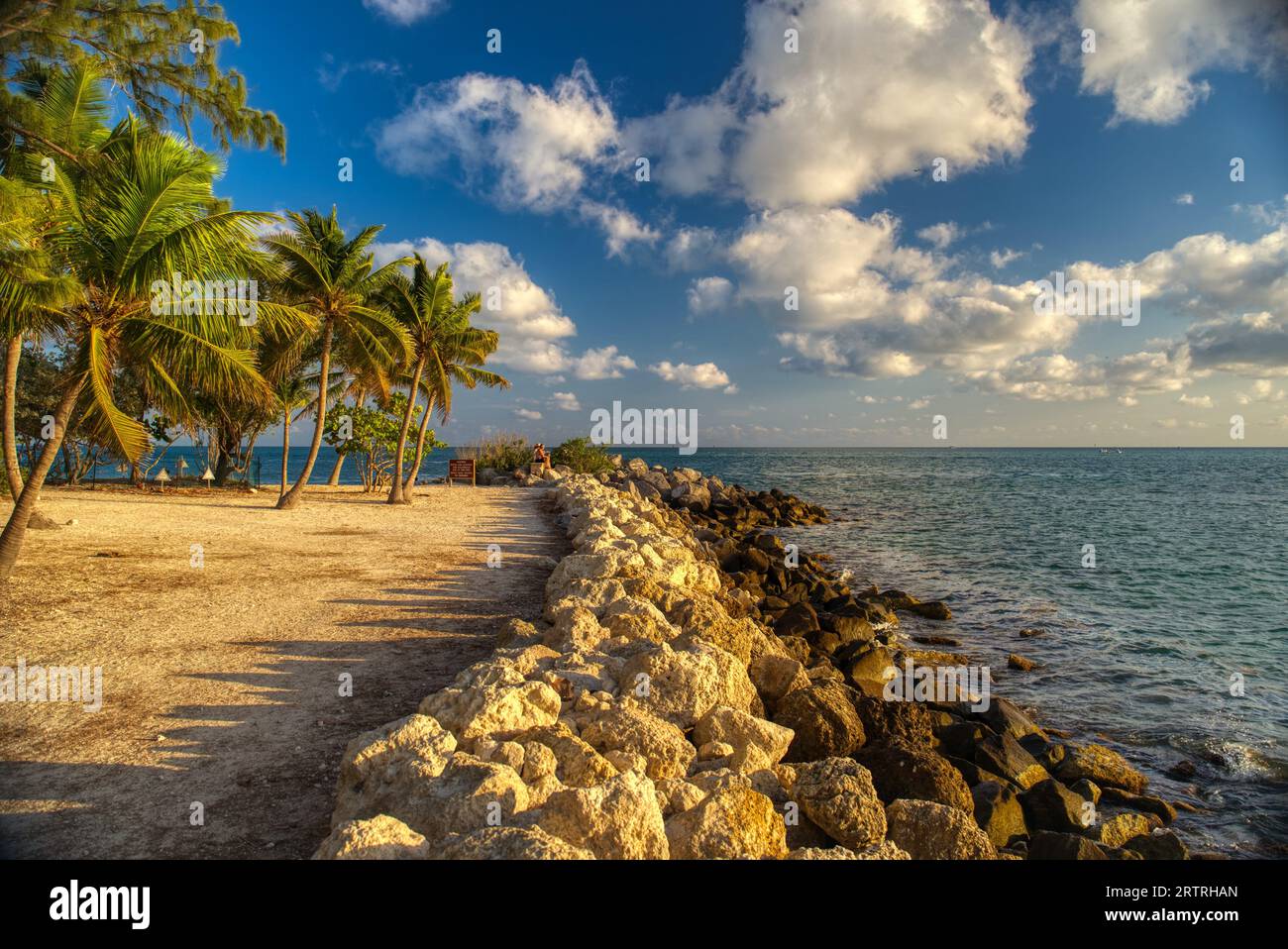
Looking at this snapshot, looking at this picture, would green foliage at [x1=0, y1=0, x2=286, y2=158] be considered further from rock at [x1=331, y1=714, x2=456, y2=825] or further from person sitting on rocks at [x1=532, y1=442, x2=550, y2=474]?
person sitting on rocks at [x1=532, y1=442, x2=550, y2=474]

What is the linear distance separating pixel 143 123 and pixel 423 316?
1076cm

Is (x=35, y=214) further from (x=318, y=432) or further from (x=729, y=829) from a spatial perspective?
(x=729, y=829)

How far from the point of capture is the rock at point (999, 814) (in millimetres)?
5402

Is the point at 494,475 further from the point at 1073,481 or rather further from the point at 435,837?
the point at 1073,481

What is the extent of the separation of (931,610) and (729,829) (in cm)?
1204

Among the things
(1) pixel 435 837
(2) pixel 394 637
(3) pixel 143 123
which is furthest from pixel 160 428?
(1) pixel 435 837

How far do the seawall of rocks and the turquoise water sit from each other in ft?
3.58

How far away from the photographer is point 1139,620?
46.1 feet

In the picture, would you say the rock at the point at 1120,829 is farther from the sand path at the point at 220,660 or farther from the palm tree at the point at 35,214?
the palm tree at the point at 35,214

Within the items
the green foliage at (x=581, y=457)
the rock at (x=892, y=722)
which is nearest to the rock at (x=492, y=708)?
the rock at (x=892, y=722)

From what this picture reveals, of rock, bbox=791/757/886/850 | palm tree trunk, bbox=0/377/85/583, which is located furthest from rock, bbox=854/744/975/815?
palm tree trunk, bbox=0/377/85/583

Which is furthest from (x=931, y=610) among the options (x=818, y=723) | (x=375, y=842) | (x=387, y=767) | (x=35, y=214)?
(x=35, y=214)

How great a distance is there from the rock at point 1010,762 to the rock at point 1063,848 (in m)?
1.77

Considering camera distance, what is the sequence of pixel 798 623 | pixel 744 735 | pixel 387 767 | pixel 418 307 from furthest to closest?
pixel 418 307 < pixel 798 623 < pixel 744 735 < pixel 387 767
